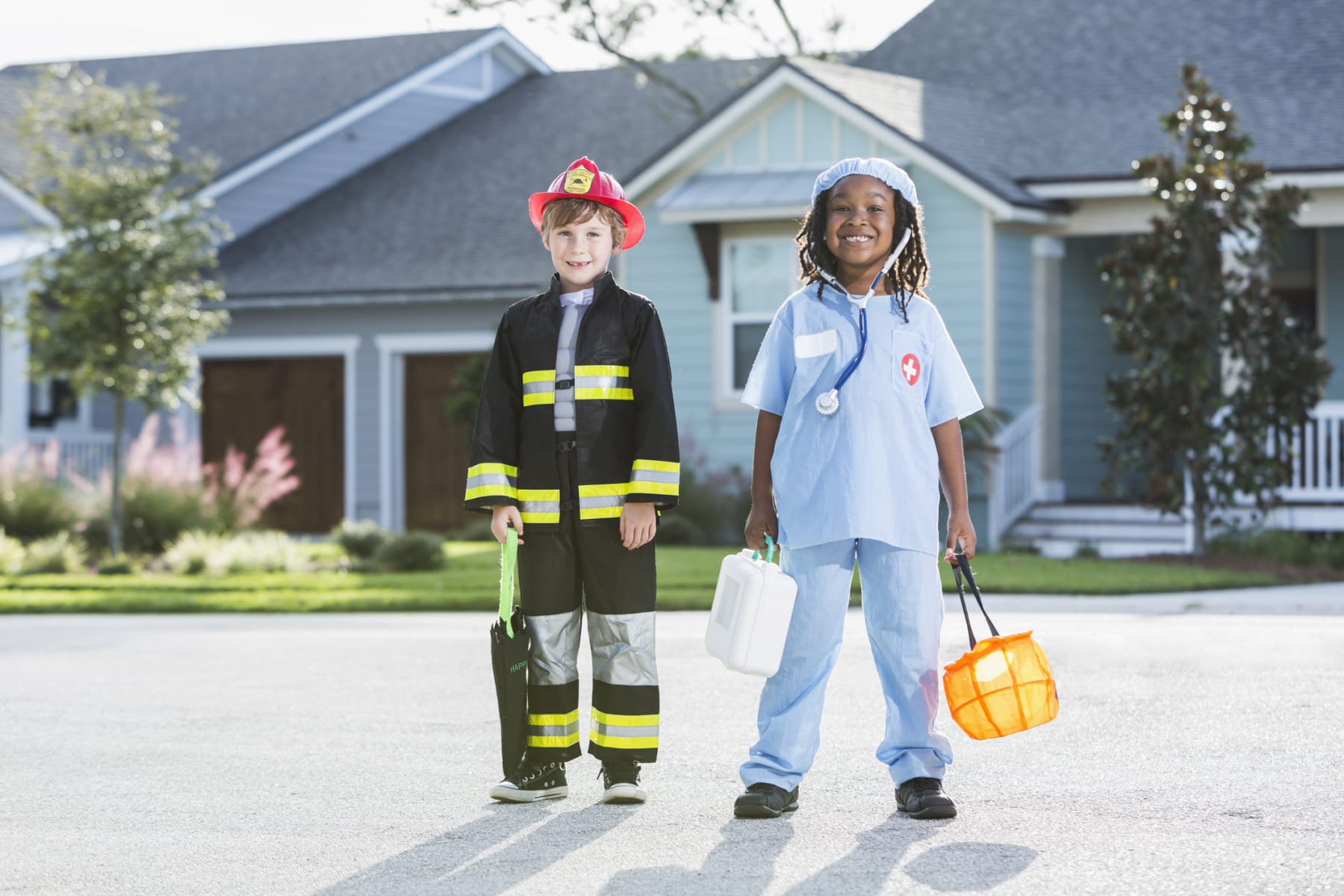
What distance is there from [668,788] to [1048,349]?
12662mm

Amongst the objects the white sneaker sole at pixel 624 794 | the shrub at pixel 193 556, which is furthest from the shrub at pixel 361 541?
the white sneaker sole at pixel 624 794

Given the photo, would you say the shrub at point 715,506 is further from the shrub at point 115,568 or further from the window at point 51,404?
the window at point 51,404

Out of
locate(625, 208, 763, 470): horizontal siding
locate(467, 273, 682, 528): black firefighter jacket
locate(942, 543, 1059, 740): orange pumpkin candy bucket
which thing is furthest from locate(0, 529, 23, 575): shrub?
locate(942, 543, 1059, 740): orange pumpkin candy bucket

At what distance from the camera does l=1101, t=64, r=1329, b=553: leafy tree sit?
1450 cm

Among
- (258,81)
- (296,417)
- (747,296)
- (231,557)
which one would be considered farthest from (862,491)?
(258,81)

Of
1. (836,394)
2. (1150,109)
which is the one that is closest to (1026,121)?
(1150,109)

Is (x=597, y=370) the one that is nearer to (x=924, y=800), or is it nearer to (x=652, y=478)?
(x=652, y=478)

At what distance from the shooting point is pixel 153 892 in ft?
15.5

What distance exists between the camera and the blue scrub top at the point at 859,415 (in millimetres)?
5414

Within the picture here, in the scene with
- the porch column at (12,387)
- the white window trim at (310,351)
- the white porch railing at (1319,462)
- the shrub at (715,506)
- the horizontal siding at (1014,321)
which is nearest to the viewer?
the white porch railing at (1319,462)

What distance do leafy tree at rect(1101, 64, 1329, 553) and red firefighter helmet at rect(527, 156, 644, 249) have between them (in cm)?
941

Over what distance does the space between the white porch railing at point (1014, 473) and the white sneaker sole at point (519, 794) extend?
38.0 feet

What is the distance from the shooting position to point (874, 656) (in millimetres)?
5477

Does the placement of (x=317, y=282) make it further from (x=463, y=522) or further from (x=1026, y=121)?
(x=1026, y=121)
